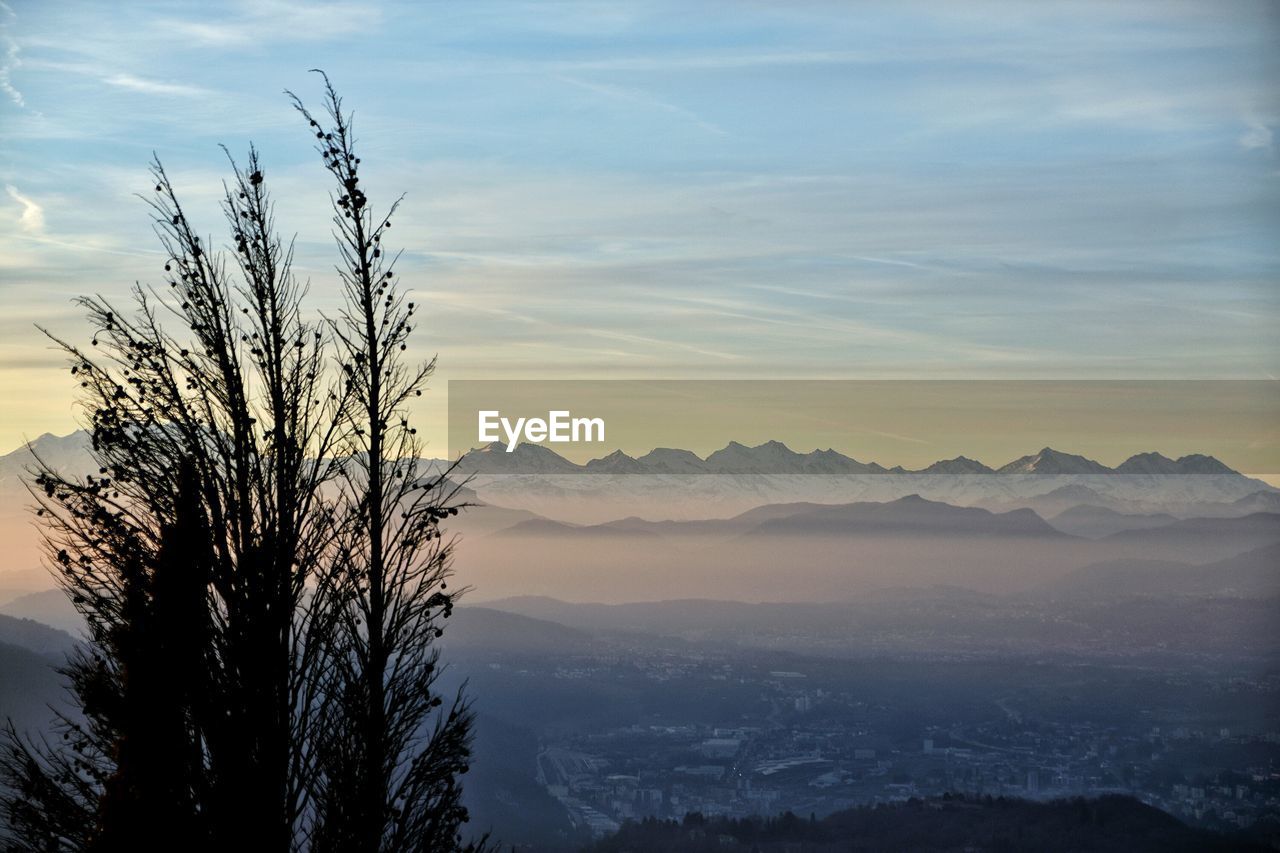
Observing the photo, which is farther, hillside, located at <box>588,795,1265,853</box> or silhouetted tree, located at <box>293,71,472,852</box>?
hillside, located at <box>588,795,1265,853</box>

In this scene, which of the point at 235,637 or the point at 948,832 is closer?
the point at 235,637

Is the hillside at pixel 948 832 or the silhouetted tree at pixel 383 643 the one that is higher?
the silhouetted tree at pixel 383 643

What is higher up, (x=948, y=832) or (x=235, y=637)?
(x=235, y=637)

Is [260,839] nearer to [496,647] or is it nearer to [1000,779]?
[1000,779]

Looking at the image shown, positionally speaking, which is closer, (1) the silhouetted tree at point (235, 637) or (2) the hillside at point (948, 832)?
(1) the silhouetted tree at point (235, 637)

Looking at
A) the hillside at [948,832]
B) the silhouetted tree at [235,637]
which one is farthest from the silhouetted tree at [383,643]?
the hillside at [948,832]

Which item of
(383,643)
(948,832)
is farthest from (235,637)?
(948,832)

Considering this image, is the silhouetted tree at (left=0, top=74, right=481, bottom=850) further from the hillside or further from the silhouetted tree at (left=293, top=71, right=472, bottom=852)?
the hillside

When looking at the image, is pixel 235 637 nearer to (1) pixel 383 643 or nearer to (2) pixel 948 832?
(1) pixel 383 643

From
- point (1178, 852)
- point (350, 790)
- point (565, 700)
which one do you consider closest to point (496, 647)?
point (565, 700)

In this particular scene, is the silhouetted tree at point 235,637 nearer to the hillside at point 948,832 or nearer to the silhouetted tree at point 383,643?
the silhouetted tree at point 383,643

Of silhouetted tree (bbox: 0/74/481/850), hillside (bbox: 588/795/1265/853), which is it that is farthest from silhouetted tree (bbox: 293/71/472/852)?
hillside (bbox: 588/795/1265/853)
